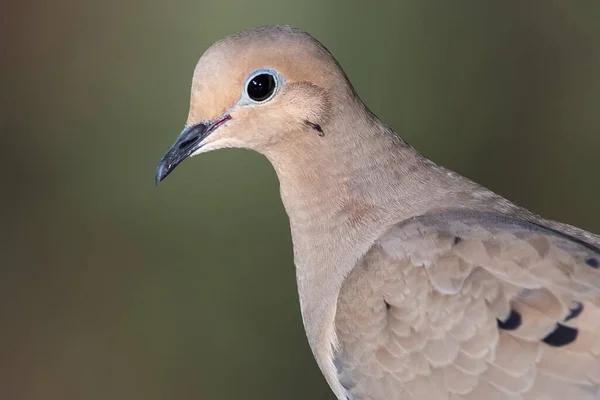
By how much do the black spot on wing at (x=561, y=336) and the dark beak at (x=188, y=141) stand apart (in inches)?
23.9

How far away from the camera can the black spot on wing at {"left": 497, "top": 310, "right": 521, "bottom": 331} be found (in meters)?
1.09

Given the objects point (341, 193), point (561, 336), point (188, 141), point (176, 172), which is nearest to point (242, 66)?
point (188, 141)

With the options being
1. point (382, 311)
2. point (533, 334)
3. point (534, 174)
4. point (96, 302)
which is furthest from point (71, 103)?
point (533, 334)

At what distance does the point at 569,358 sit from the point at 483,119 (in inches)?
83.0

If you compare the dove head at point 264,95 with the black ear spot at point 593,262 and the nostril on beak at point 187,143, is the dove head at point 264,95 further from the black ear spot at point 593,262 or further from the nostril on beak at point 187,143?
the black ear spot at point 593,262

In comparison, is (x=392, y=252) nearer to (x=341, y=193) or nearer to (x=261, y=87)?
(x=341, y=193)

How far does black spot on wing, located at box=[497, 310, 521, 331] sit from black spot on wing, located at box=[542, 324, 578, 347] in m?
0.04

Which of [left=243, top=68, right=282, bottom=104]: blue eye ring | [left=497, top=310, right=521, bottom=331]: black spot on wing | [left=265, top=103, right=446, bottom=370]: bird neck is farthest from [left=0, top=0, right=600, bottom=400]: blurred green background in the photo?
[left=497, top=310, right=521, bottom=331]: black spot on wing

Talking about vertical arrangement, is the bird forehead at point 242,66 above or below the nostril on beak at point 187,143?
above

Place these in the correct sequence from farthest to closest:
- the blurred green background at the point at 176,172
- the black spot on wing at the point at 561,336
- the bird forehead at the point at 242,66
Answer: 1. the blurred green background at the point at 176,172
2. the bird forehead at the point at 242,66
3. the black spot on wing at the point at 561,336

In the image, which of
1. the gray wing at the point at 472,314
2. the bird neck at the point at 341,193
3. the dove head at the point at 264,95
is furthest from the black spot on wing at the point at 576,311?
the dove head at the point at 264,95

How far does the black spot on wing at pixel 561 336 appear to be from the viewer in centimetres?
106

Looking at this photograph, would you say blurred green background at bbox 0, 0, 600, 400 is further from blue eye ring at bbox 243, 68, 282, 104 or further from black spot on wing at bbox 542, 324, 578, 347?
black spot on wing at bbox 542, 324, 578, 347

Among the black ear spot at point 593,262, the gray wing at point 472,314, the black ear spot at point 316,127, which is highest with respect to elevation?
the black ear spot at point 316,127
